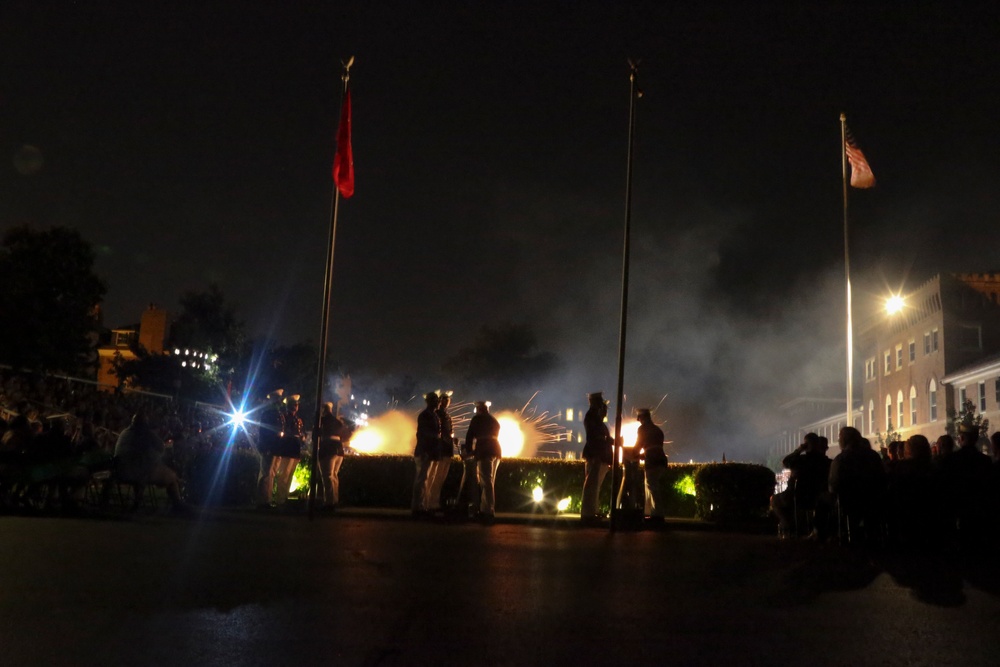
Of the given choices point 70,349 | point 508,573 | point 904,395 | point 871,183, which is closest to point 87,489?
point 508,573

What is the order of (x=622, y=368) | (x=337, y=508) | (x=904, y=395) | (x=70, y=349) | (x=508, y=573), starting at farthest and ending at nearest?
(x=904, y=395) < (x=70, y=349) < (x=337, y=508) < (x=622, y=368) < (x=508, y=573)

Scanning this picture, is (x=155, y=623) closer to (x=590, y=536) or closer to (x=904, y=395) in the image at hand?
(x=590, y=536)

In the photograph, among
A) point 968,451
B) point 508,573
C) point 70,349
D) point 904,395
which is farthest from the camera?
point 904,395

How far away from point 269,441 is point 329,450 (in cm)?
103

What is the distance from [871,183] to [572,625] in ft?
72.1

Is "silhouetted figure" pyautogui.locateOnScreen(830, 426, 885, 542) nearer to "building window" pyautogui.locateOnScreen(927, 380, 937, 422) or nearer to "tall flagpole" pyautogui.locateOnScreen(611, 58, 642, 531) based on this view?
"tall flagpole" pyautogui.locateOnScreen(611, 58, 642, 531)

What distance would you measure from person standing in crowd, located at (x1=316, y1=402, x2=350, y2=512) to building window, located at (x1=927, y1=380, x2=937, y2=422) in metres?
55.8

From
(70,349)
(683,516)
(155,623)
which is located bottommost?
(155,623)

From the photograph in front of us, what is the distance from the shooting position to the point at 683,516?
1728cm

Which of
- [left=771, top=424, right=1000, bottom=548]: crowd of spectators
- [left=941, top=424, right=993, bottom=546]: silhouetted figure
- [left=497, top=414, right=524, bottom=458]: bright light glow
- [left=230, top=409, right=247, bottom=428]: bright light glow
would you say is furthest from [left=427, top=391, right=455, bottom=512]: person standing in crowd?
[left=497, top=414, right=524, bottom=458]: bright light glow

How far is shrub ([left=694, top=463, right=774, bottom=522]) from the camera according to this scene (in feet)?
51.1

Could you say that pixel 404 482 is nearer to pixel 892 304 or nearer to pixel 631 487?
pixel 631 487

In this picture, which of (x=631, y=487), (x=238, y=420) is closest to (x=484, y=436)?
(x=631, y=487)

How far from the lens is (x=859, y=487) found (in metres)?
11.6
